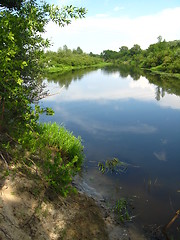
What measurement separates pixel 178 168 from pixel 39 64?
432 inches

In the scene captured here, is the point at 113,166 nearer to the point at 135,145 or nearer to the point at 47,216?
the point at 135,145

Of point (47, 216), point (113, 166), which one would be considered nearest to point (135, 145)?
point (113, 166)

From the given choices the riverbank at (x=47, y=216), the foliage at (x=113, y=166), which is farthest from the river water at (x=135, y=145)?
the riverbank at (x=47, y=216)

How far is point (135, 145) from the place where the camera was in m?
Answer: 17.5

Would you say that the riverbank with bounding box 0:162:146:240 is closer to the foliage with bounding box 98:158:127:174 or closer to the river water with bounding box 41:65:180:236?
the river water with bounding box 41:65:180:236

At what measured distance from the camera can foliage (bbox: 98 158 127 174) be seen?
12978mm

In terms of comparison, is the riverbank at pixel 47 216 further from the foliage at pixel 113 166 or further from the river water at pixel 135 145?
the foliage at pixel 113 166

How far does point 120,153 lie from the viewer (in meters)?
15.8

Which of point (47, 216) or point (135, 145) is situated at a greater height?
point (47, 216)

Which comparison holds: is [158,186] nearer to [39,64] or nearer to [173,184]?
[173,184]

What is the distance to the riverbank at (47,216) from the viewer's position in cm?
596

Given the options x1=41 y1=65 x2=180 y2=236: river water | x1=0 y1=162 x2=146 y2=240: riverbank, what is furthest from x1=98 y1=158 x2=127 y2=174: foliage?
x1=0 y1=162 x2=146 y2=240: riverbank

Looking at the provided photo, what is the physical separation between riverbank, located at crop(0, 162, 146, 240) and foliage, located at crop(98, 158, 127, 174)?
13.9ft

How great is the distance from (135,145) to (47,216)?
11.8 meters
